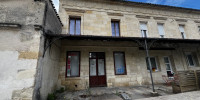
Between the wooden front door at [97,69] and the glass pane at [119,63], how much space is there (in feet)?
3.06

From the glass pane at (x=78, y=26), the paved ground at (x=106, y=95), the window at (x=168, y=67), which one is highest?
the glass pane at (x=78, y=26)

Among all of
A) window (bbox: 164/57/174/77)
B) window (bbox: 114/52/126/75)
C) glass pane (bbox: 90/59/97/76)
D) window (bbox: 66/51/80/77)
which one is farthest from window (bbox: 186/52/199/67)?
window (bbox: 66/51/80/77)

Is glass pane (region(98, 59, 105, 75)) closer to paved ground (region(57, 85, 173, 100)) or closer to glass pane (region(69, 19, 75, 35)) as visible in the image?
paved ground (region(57, 85, 173, 100))

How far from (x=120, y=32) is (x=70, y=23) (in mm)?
3676

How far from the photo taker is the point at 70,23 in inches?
242

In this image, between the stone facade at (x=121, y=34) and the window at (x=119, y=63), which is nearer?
the stone facade at (x=121, y=34)

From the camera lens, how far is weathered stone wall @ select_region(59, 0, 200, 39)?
20.1ft

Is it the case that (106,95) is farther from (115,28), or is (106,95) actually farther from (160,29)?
(160,29)

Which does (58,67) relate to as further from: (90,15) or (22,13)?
(90,15)

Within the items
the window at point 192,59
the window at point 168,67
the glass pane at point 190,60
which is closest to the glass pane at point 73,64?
the window at point 168,67

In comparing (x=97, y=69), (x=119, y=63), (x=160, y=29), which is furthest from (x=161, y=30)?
(x=97, y=69)

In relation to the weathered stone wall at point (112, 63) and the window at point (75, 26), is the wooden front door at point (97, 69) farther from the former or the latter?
the window at point (75, 26)

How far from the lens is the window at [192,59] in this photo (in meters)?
7.29

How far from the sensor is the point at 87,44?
5816mm
